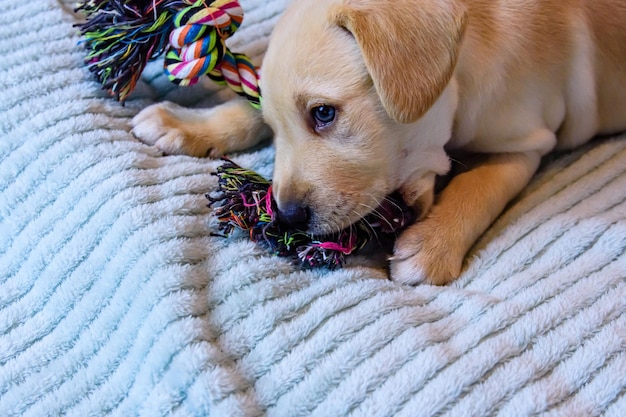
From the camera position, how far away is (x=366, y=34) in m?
1.48

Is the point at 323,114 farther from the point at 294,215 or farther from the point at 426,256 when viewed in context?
the point at 426,256

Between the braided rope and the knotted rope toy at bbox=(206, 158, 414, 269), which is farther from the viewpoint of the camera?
the braided rope

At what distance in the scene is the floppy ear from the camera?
1.47 metres

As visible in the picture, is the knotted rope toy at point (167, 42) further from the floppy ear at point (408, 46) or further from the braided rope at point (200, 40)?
the floppy ear at point (408, 46)

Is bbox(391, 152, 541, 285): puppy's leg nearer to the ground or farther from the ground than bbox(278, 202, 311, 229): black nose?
nearer to the ground

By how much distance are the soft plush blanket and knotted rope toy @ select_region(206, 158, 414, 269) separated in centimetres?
4

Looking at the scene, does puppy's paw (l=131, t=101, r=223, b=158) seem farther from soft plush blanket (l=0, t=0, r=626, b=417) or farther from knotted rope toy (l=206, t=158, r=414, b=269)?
knotted rope toy (l=206, t=158, r=414, b=269)

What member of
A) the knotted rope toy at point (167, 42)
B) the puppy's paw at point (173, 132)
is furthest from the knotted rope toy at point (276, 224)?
the knotted rope toy at point (167, 42)

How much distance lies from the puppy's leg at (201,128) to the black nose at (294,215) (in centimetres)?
42

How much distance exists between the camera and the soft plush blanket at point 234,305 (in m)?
1.31

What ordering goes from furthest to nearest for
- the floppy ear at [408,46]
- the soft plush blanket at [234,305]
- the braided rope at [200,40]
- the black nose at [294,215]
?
the braided rope at [200,40] → the black nose at [294,215] → the floppy ear at [408,46] → the soft plush blanket at [234,305]

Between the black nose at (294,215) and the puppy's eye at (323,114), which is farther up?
the puppy's eye at (323,114)

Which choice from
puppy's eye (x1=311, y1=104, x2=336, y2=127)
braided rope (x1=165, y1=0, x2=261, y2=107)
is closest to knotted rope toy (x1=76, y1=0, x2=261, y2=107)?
braided rope (x1=165, y1=0, x2=261, y2=107)

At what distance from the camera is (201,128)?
1910mm
